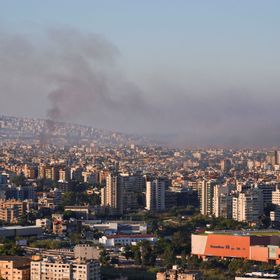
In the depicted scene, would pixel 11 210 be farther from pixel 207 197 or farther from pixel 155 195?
pixel 207 197

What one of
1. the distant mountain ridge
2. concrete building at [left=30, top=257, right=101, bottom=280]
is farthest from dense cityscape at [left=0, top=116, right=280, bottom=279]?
the distant mountain ridge

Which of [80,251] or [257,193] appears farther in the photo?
[257,193]

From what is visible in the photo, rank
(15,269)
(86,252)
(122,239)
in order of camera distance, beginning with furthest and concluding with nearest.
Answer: (122,239) < (86,252) < (15,269)

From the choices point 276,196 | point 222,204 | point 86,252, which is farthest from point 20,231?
point 276,196

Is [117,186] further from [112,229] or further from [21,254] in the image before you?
[21,254]

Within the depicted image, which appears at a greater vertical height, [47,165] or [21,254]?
[47,165]

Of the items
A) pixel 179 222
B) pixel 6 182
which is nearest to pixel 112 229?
pixel 179 222
